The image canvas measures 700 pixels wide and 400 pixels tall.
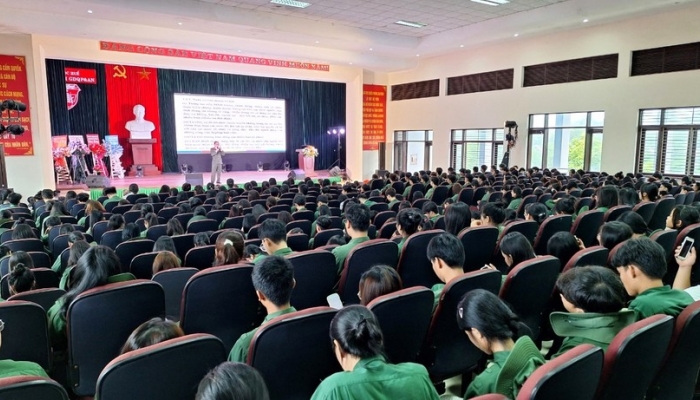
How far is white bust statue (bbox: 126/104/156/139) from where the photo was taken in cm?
1547

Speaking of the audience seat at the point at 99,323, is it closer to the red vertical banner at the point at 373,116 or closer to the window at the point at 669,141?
the window at the point at 669,141

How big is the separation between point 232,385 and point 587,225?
414 cm

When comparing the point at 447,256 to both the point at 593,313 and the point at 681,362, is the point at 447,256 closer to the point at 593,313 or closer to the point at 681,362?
the point at 593,313

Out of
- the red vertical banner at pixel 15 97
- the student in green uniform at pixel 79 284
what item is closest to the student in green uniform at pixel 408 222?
the student in green uniform at pixel 79 284

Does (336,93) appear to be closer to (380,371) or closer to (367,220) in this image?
(367,220)

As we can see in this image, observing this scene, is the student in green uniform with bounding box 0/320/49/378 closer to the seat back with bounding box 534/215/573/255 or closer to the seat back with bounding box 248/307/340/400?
the seat back with bounding box 248/307/340/400

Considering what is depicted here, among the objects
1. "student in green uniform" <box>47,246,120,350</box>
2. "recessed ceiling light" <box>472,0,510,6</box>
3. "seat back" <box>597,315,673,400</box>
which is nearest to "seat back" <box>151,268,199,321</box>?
"student in green uniform" <box>47,246,120,350</box>

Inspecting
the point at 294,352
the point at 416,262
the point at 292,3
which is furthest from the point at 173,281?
the point at 292,3

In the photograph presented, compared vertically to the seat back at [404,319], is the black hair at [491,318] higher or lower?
higher

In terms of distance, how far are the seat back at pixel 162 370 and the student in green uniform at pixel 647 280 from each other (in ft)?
5.90

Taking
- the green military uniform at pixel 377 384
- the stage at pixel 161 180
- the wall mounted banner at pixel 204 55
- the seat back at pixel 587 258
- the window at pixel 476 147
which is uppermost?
the wall mounted banner at pixel 204 55

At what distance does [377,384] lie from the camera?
4.18 ft

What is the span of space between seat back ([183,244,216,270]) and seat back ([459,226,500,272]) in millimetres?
1929

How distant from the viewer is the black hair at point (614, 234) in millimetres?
3046
